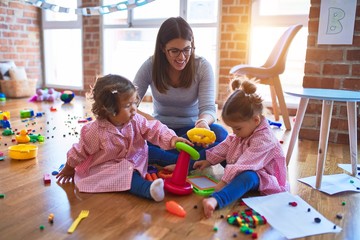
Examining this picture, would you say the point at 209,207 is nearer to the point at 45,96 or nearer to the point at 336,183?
the point at 336,183

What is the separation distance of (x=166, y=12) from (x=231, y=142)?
2713 millimetres

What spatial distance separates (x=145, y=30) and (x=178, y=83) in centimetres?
244

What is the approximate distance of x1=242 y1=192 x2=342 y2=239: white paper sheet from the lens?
44.4 inches

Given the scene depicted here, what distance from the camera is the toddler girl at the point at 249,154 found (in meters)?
1.31

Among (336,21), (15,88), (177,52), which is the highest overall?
(336,21)

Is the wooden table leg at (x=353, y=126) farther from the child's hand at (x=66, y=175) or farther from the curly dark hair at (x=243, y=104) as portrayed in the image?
the child's hand at (x=66, y=175)

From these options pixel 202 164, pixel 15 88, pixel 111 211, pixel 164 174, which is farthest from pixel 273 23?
pixel 15 88

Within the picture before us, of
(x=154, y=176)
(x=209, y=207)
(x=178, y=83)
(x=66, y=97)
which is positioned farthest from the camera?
(x=66, y=97)

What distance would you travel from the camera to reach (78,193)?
1397 millimetres

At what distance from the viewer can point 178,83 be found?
1795 mm

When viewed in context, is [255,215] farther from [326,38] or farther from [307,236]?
[326,38]

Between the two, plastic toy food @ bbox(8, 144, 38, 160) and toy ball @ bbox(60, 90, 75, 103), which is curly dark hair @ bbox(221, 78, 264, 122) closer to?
plastic toy food @ bbox(8, 144, 38, 160)

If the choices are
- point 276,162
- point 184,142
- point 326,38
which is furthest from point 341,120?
point 184,142

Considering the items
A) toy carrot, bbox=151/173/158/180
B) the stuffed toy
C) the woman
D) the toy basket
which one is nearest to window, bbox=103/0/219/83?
the stuffed toy
